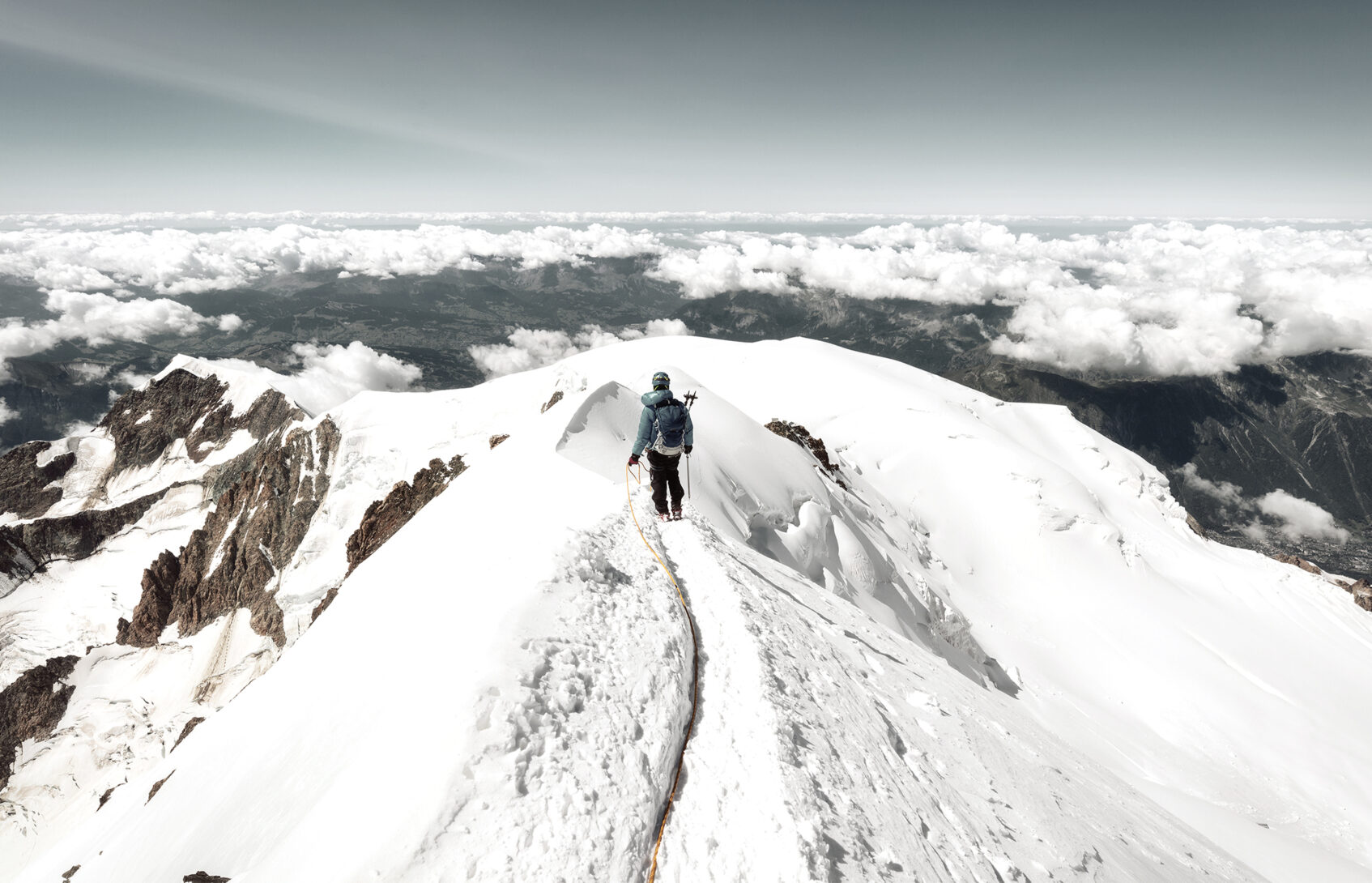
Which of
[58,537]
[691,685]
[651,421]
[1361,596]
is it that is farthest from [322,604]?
[1361,596]

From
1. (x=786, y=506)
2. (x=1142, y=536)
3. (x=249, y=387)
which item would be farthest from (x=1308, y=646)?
(x=249, y=387)

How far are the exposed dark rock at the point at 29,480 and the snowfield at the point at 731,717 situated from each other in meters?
173

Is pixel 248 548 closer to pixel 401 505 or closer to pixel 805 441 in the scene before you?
pixel 401 505

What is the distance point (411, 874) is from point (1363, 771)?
67809mm

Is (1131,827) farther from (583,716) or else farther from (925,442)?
(925,442)

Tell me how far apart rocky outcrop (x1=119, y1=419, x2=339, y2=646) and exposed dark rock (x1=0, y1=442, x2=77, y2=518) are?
7875 centimetres

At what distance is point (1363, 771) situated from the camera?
4006 cm

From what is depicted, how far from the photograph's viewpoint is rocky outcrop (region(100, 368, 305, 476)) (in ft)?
432

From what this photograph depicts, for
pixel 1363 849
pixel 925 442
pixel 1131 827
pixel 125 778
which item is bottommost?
pixel 125 778

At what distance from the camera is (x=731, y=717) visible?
27.6ft

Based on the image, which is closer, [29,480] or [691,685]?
[691,685]

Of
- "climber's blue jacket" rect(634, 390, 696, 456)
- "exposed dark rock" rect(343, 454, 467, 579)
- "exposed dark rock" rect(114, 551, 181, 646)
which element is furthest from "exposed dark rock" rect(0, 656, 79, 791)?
"climber's blue jacket" rect(634, 390, 696, 456)

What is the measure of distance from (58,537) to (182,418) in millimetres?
45001

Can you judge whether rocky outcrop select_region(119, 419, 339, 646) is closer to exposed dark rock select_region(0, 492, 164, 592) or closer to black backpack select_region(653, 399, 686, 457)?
exposed dark rock select_region(0, 492, 164, 592)
